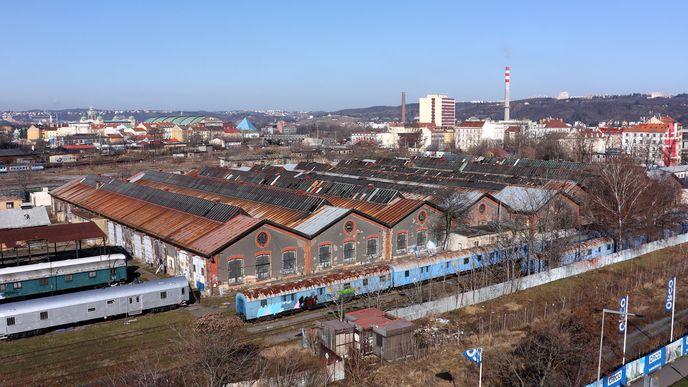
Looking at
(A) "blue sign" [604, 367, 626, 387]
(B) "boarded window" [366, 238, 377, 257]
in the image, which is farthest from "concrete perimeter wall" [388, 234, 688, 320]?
(B) "boarded window" [366, 238, 377, 257]

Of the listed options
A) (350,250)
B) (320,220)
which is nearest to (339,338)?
(350,250)

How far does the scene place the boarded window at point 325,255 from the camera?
34.4 meters

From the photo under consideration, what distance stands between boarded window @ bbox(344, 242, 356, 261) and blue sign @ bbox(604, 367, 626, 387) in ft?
61.9

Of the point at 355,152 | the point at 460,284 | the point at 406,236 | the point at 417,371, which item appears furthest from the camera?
the point at 355,152

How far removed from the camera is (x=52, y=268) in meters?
29.6

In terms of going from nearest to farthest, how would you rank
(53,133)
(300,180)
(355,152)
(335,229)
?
(335,229) < (300,180) < (355,152) < (53,133)

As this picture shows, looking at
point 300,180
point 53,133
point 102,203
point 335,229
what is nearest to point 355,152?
point 300,180

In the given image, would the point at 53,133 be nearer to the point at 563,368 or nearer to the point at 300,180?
the point at 300,180

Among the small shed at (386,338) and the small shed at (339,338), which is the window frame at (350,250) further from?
the small shed at (339,338)

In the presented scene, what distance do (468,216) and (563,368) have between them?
23902 mm

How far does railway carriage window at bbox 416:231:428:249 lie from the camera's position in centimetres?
3919

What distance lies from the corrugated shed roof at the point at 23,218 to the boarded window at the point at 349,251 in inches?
902

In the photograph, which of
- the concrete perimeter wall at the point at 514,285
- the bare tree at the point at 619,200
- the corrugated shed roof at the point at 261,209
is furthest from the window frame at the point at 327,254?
the bare tree at the point at 619,200

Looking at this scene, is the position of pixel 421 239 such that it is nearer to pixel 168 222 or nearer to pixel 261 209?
pixel 261 209
